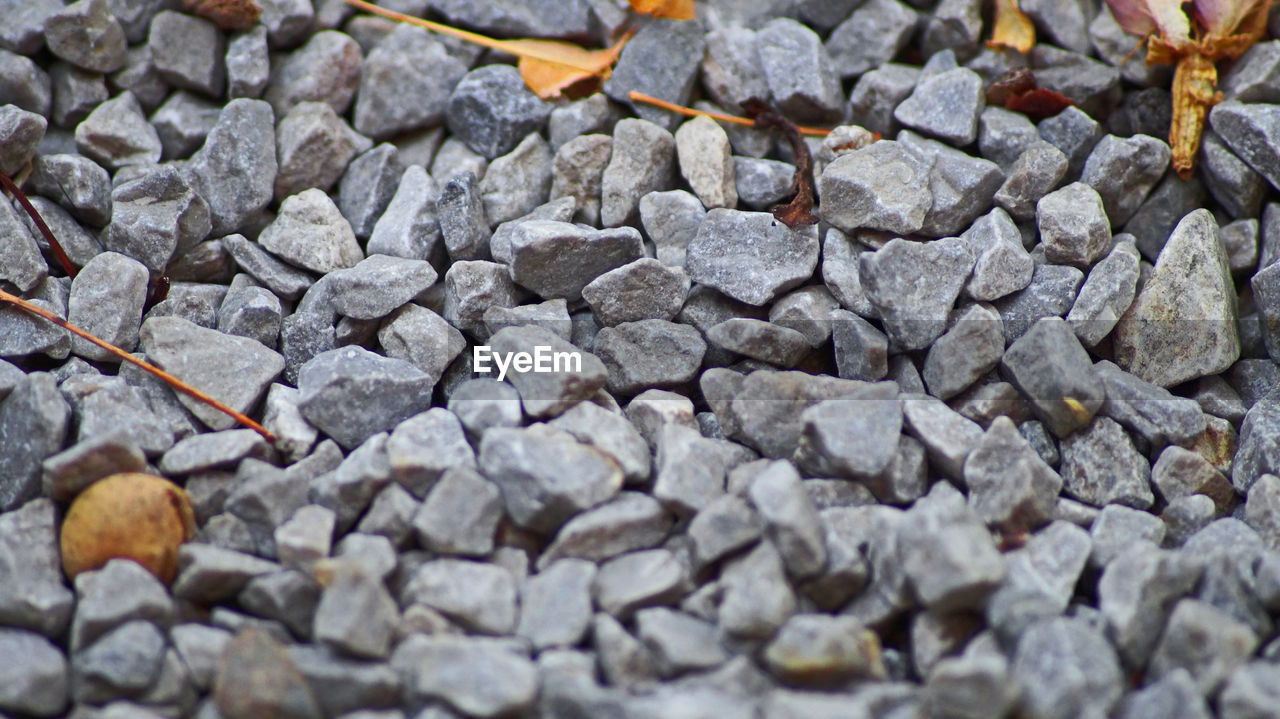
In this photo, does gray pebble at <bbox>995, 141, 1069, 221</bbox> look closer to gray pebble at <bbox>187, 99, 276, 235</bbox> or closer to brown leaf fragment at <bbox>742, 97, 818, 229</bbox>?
brown leaf fragment at <bbox>742, 97, 818, 229</bbox>


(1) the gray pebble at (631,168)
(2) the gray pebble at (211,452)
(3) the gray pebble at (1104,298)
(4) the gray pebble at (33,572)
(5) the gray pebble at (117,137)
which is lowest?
(4) the gray pebble at (33,572)

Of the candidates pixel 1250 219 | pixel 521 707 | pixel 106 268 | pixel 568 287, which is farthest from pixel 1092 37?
pixel 106 268

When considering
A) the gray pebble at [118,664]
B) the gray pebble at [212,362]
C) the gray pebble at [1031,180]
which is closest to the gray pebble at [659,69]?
the gray pebble at [1031,180]

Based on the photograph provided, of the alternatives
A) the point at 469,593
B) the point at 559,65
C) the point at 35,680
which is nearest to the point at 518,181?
the point at 559,65

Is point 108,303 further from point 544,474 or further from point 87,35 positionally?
point 544,474

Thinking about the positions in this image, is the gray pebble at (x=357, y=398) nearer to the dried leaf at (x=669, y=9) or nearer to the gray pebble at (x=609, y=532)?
the gray pebble at (x=609, y=532)

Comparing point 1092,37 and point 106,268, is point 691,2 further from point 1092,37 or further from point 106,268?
point 106,268
